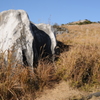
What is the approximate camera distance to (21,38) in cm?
502

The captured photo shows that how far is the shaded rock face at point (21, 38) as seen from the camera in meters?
4.88

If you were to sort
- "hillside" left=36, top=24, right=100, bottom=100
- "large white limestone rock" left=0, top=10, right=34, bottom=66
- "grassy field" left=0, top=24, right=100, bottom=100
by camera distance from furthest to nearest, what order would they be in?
"large white limestone rock" left=0, top=10, right=34, bottom=66 → "hillside" left=36, top=24, right=100, bottom=100 → "grassy field" left=0, top=24, right=100, bottom=100

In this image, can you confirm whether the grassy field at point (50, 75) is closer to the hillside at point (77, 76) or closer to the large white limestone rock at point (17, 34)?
the hillside at point (77, 76)

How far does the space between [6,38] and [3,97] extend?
6.13 ft

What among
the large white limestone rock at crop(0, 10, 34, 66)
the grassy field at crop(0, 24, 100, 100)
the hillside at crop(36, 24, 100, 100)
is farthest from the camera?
the large white limestone rock at crop(0, 10, 34, 66)

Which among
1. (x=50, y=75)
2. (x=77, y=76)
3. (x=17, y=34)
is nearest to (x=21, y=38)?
(x=17, y=34)

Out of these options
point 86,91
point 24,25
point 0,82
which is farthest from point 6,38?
point 86,91

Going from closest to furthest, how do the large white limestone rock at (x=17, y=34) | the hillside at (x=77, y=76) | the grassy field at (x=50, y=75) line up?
the grassy field at (x=50, y=75) < the hillside at (x=77, y=76) < the large white limestone rock at (x=17, y=34)

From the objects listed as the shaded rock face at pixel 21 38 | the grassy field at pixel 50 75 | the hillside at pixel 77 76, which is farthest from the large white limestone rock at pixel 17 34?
the hillside at pixel 77 76

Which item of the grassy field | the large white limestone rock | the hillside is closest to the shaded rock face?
the large white limestone rock

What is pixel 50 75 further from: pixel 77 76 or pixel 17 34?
pixel 17 34

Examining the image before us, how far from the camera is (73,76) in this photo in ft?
16.1

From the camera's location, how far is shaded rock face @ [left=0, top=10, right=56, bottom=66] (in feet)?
16.0

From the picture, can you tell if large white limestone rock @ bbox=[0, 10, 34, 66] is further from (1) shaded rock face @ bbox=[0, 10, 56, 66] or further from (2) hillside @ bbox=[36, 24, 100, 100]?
(2) hillside @ bbox=[36, 24, 100, 100]
